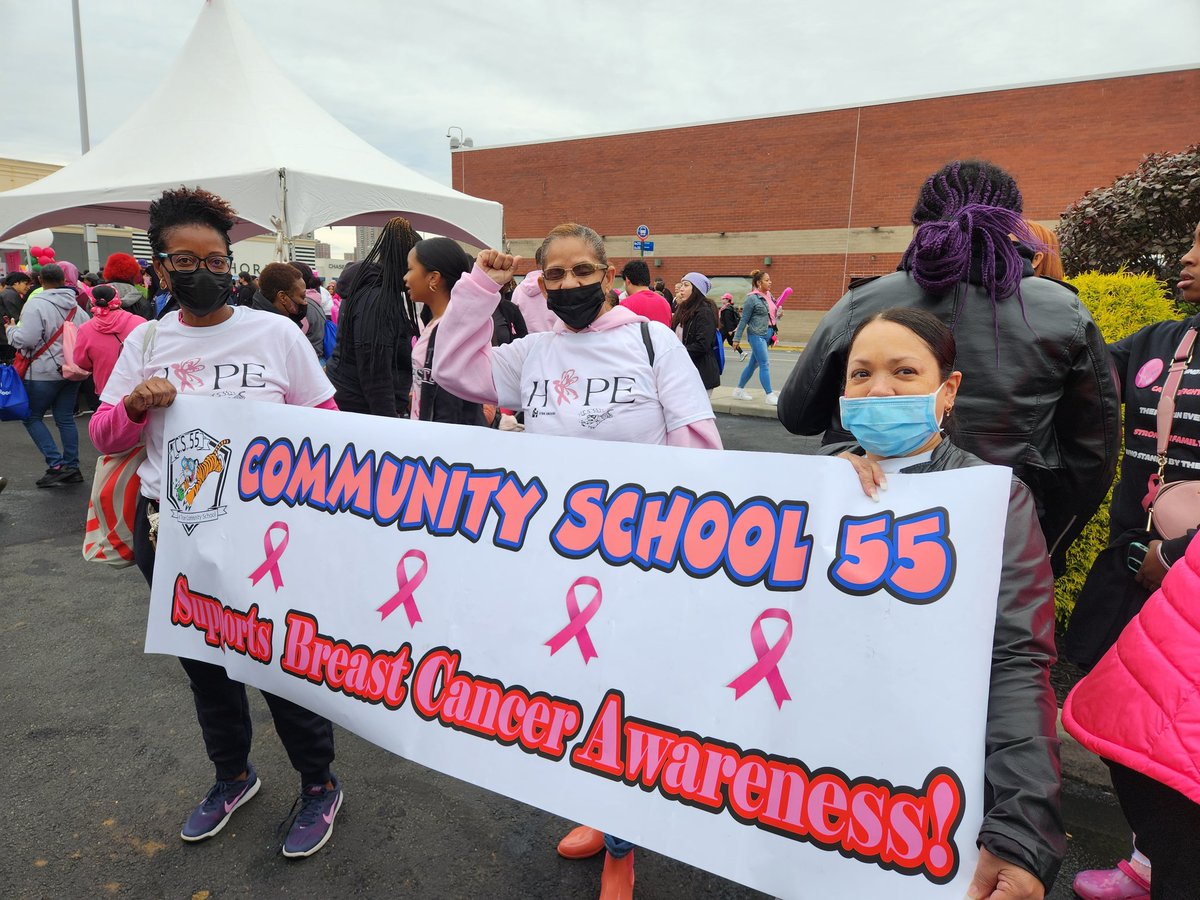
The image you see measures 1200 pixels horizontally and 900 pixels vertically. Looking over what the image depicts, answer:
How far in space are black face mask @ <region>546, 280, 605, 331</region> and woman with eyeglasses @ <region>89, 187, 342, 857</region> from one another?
2.86 ft

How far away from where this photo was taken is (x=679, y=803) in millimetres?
1471

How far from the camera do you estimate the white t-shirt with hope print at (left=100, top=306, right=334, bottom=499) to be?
2.26 meters

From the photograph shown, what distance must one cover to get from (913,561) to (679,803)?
694 mm

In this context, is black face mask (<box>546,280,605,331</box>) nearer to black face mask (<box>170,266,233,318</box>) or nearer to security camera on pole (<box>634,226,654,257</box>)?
black face mask (<box>170,266,233,318</box>)

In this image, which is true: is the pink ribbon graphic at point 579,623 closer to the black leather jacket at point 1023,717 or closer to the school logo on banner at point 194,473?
the black leather jacket at point 1023,717

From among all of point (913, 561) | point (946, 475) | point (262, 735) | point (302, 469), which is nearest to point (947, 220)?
point (946, 475)

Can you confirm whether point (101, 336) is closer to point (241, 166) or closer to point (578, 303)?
point (241, 166)

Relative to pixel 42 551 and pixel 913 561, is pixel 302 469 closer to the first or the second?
pixel 913 561

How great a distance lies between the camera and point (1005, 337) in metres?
1.85

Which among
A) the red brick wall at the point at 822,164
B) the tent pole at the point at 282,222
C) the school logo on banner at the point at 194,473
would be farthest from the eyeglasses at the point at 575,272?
the red brick wall at the point at 822,164

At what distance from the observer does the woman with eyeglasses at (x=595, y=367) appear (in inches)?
84.0

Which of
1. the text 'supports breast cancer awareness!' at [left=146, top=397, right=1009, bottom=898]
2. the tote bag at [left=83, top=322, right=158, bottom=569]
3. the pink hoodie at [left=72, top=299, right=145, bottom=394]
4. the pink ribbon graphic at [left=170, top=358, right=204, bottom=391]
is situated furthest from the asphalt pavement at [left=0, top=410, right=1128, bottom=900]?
the pink hoodie at [left=72, top=299, right=145, bottom=394]

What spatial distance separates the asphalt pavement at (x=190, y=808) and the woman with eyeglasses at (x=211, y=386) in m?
0.13

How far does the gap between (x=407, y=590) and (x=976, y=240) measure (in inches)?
70.8
